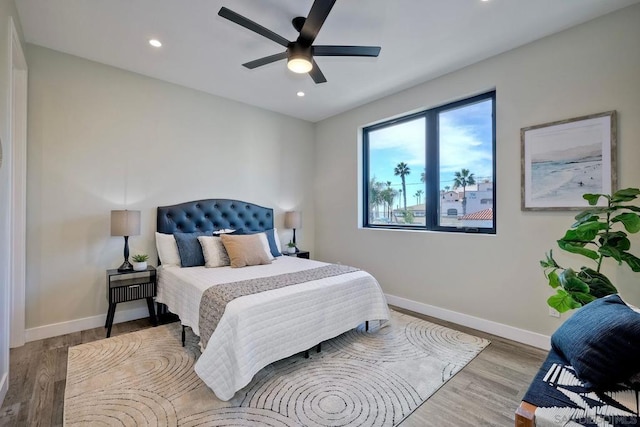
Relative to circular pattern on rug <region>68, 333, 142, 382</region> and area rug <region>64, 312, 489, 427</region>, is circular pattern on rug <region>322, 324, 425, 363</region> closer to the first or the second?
area rug <region>64, 312, 489, 427</region>

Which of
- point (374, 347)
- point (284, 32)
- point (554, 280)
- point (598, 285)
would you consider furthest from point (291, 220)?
point (598, 285)

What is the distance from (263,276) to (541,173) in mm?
2740

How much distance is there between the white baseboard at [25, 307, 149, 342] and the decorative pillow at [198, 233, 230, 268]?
1062mm

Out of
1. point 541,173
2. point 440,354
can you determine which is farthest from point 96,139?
point 541,173

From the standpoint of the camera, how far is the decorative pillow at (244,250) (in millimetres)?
3203

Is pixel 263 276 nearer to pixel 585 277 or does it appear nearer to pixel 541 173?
Answer: pixel 585 277

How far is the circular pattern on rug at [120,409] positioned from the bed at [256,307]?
11.2 inches

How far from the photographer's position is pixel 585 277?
2.06 meters

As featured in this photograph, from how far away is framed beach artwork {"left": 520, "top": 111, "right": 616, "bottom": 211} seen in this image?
7.71 feet

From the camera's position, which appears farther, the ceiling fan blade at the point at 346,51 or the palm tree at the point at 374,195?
the palm tree at the point at 374,195

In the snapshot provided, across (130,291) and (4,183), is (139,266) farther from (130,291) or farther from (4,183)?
(4,183)

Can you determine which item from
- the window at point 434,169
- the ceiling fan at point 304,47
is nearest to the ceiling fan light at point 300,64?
the ceiling fan at point 304,47

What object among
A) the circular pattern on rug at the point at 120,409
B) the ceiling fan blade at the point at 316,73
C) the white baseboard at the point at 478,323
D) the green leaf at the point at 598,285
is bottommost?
the circular pattern on rug at the point at 120,409

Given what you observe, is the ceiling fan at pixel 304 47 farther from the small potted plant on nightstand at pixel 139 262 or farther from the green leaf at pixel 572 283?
the small potted plant on nightstand at pixel 139 262
